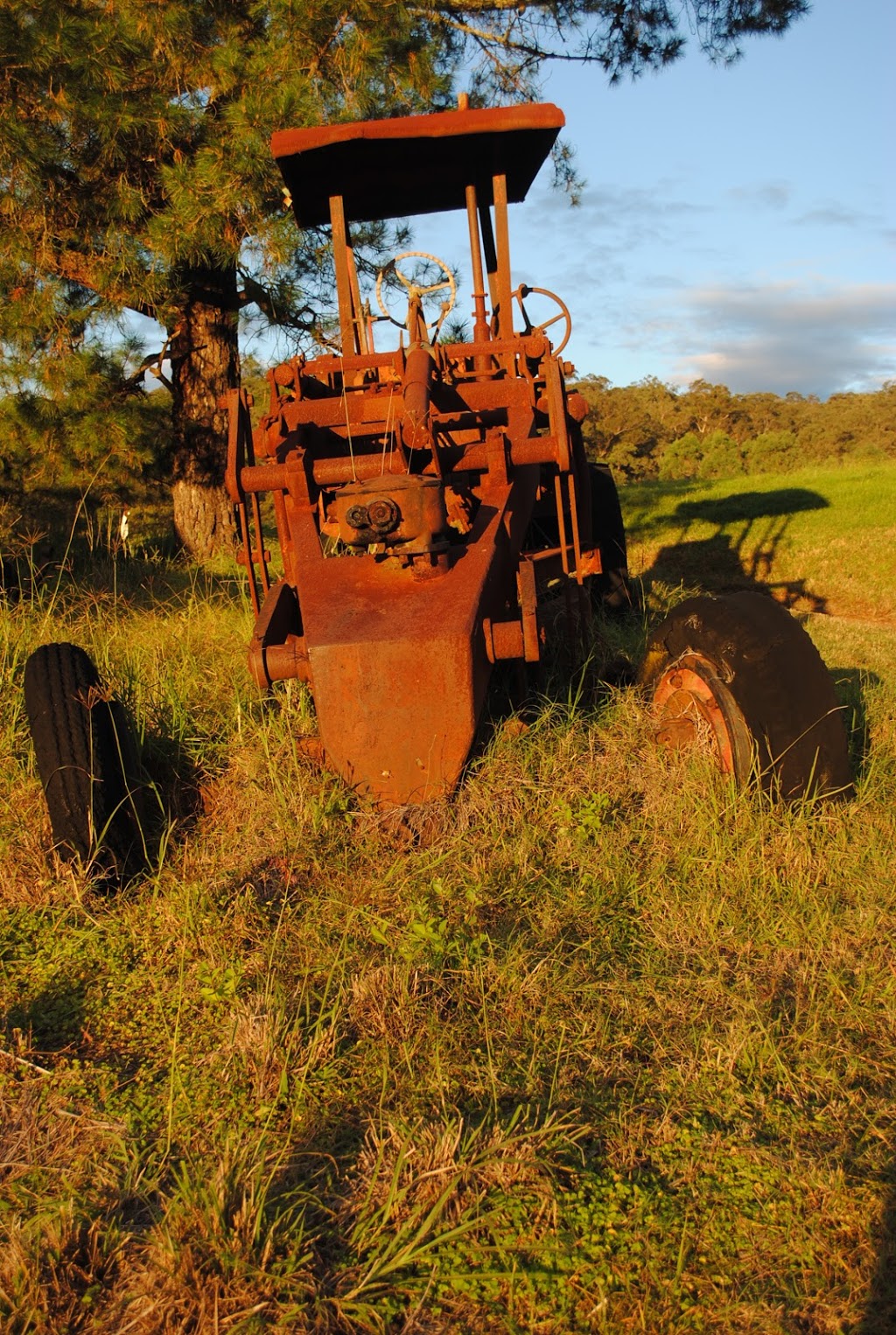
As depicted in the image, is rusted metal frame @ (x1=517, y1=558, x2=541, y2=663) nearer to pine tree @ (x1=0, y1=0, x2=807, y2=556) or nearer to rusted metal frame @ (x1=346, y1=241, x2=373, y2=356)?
rusted metal frame @ (x1=346, y1=241, x2=373, y2=356)

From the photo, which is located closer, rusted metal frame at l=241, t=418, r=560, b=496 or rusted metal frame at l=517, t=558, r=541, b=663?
rusted metal frame at l=517, t=558, r=541, b=663

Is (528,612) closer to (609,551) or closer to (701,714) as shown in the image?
(701,714)

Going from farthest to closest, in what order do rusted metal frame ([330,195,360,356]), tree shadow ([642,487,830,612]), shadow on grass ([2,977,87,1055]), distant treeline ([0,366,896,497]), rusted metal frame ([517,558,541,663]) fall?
tree shadow ([642,487,830,612]) → distant treeline ([0,366,896,497]) → rusted metal frame ([330,195,360,356]) → rusted metal frame ([517,558,541,663]) → shadow on grass ([2,977,87,1055])

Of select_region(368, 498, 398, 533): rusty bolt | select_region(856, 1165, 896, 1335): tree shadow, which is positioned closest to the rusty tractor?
select_region(368, 498, 398, 533): rusty bolt

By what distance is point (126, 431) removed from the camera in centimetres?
827

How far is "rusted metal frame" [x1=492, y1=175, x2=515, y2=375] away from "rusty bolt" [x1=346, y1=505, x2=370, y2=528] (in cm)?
236

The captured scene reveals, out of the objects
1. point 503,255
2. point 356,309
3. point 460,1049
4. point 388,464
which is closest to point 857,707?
point 388,464

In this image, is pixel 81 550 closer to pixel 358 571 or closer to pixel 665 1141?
pixel 358 571

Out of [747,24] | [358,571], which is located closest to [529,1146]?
[358,571]

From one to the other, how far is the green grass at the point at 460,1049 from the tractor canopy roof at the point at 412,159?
259 centimetres

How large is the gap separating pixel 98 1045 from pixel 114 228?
5889mm

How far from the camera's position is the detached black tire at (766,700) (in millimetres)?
A: 3525

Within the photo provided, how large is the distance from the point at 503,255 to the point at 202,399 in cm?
440

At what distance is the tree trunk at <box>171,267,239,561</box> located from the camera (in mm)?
9039
